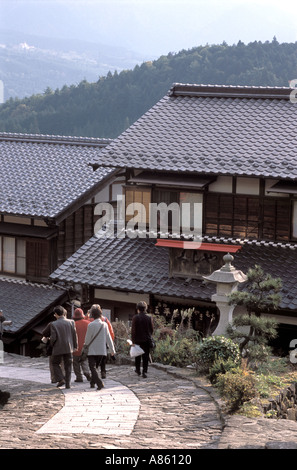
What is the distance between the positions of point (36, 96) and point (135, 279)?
57.3 m

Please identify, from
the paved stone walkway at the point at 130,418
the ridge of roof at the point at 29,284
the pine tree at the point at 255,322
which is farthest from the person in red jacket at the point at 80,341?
the ridge of roof at the point at 29,284

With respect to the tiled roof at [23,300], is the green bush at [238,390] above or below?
above

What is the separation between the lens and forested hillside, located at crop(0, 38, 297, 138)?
69.2 metres

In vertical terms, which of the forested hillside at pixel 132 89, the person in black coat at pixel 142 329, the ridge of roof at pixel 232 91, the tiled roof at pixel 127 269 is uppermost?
the forested hillside at pixel 132 89

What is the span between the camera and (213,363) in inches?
566

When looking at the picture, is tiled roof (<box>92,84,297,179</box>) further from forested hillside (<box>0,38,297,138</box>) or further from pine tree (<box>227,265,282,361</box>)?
forested hillside (<box>0,38,297,138</box>)

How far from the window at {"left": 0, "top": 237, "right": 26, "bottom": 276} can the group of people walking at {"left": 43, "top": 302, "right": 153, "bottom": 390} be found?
1395 cm

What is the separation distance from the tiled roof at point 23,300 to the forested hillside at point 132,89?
4116cm

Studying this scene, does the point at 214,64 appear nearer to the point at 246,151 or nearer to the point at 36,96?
the point at 36,96

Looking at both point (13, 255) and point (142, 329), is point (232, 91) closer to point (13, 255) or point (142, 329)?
point (13, 255)

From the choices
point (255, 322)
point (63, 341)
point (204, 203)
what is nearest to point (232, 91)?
point (204, 203)

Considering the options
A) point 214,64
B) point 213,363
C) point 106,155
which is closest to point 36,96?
point 214,64

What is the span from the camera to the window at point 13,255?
92.6 ft

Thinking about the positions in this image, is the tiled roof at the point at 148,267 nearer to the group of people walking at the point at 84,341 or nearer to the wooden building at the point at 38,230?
the wooden building at the point at 38,230
